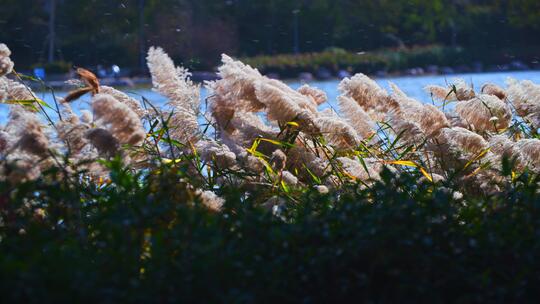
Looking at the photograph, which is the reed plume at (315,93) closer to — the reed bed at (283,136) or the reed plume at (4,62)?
the reed bed at (283,136)

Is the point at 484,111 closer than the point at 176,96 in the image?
No

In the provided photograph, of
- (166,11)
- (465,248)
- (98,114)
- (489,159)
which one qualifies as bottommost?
(166,11)

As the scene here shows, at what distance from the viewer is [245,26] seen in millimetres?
18797

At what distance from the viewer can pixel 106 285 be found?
5.35 feet

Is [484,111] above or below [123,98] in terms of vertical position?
below

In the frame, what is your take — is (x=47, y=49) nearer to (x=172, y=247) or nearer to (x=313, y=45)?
(x=313, y=45)

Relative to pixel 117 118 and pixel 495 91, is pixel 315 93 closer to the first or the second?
pixel 495 91

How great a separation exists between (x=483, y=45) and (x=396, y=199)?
23006 mm

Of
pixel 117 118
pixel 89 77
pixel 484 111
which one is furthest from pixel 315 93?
pixel 117 118

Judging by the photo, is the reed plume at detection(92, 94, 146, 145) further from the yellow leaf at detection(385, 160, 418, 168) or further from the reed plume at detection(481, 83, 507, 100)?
the reed plume at detection(481, 83, 507, 100)

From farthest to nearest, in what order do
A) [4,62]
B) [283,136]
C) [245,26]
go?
[245,26] < [283,136] < [4,62]

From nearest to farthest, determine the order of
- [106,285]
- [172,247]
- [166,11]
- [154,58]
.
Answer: [106,285], [172,247], [154,58], [166,11]

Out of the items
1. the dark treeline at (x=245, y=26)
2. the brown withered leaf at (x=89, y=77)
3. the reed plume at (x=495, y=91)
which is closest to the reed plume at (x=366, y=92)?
the reed plume at (x=495, y=91)

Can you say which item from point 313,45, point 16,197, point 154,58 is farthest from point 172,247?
point 313,45
